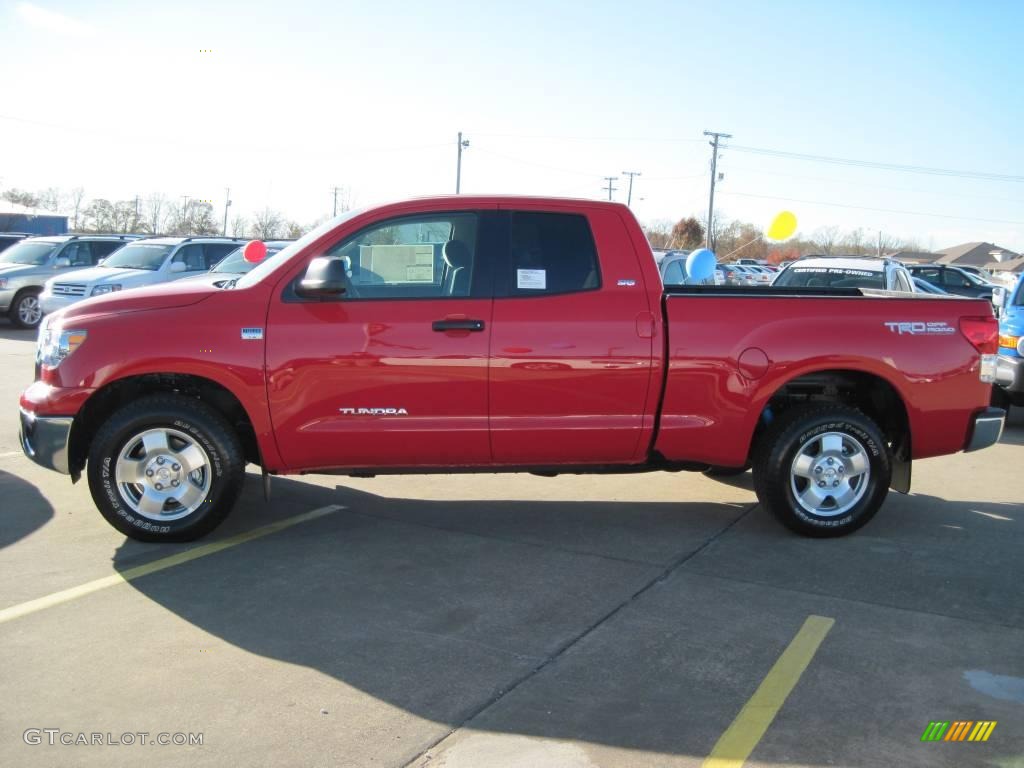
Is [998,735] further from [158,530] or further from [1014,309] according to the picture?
[1014,309]

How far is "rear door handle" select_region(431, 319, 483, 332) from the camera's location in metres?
5.59

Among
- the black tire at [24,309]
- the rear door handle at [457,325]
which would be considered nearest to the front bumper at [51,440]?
the rear door handle at [457,325]

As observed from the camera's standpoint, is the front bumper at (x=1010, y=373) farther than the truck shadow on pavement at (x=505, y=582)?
Yes

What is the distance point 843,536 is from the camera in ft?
20.1

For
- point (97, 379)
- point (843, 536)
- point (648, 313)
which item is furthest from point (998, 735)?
point (97, 379)

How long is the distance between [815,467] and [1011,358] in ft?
17.4

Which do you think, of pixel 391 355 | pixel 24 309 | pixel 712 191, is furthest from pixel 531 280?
pixel 712 191

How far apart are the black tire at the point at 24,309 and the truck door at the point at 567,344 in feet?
51.0

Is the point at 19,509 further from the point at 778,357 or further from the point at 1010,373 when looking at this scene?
the point at 1010,373

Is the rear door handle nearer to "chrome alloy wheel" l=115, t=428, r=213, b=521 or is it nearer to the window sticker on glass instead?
the window sticker on glass

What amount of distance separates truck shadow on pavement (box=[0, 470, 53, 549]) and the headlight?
41.1 inches

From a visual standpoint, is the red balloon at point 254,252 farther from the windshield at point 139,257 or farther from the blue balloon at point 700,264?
the blue balloon at point 700,264

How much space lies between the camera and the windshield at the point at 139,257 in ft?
58.0

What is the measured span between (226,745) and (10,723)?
2.73 feet
